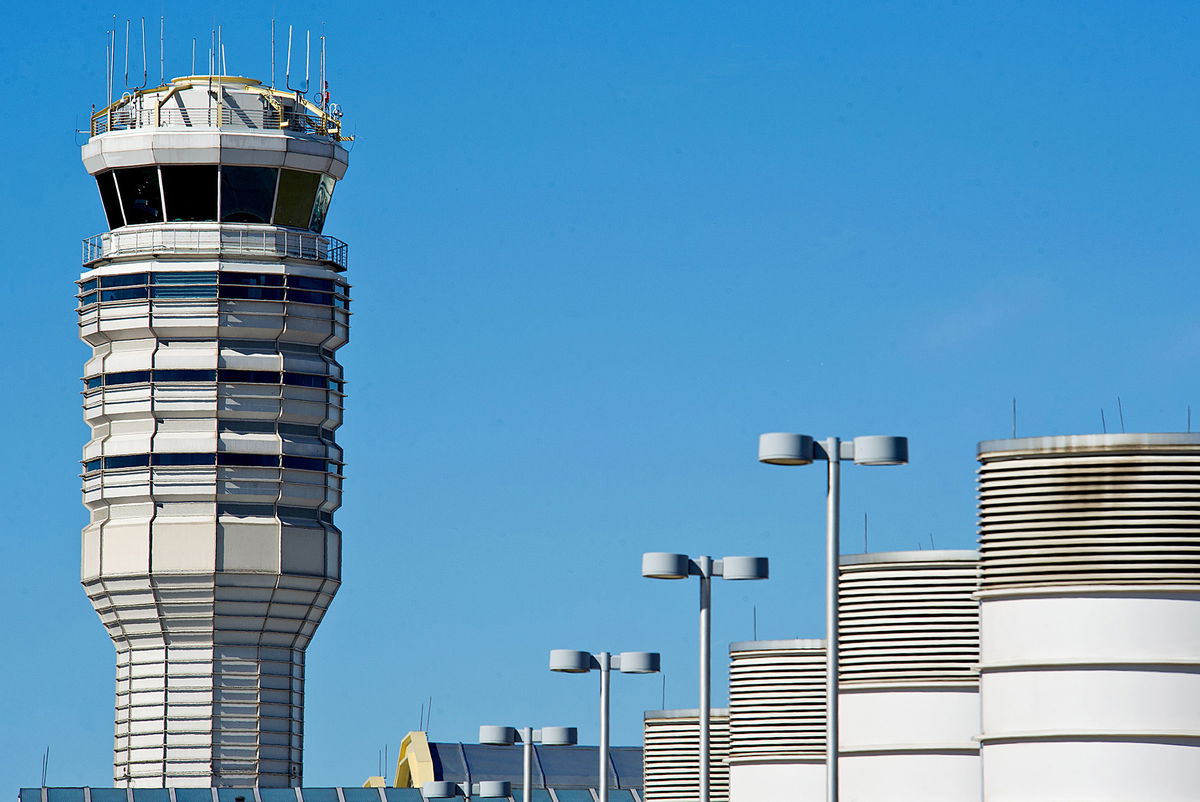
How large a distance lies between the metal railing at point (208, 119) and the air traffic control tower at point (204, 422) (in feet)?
0.36

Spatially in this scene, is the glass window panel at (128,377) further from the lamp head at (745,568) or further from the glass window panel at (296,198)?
the lamp head at (745,568)

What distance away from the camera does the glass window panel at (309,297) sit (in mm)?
130000

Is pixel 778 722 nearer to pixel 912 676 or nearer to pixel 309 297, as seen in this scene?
pixel 912 676

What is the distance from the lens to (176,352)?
128 meters

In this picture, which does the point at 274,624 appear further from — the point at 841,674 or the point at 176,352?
the point at 841,674

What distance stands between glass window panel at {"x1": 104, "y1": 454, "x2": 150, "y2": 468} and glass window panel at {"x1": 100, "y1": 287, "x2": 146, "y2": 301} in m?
7.79

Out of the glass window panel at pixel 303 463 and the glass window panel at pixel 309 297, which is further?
the glass window panel at pixel 309 297

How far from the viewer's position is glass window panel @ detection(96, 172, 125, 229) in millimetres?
130500

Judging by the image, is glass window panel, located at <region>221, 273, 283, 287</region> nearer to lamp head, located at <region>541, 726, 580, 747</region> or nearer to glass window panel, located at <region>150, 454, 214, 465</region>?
glass window panel, located at <region>150, 454, 214, 465</region>

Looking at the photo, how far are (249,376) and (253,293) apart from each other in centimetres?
415

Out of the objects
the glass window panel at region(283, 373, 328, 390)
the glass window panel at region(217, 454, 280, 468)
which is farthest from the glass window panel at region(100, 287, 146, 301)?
the glass window panel at region(217, 454, 280, 468)

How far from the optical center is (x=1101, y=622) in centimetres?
5128

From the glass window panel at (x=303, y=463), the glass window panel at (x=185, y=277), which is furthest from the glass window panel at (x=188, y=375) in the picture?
the glass window panel at (x=303, y=463)

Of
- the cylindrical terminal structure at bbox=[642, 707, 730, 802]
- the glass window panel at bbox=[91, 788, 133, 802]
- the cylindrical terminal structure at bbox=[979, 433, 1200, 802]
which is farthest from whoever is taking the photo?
the glass window panel at bbox=[91, 788, 133, 802]
